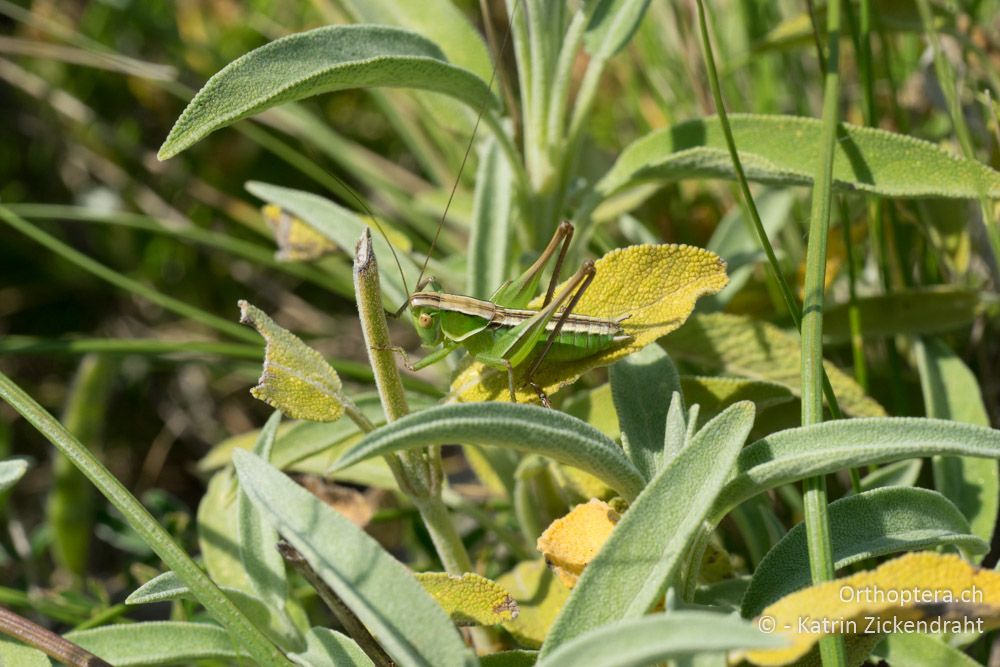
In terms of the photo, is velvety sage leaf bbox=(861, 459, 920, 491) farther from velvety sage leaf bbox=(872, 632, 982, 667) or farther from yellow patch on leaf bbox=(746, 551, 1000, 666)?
yellow patch on leaf bbox=(746, 551, 1000, 666)

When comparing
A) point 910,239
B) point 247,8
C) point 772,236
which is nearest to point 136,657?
point 772,236

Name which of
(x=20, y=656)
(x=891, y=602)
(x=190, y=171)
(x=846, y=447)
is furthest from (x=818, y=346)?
(x=190, y=171)

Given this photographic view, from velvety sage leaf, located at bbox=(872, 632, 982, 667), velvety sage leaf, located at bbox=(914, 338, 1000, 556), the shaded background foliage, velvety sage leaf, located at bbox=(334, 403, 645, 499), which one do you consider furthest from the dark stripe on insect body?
the shaded background foliage

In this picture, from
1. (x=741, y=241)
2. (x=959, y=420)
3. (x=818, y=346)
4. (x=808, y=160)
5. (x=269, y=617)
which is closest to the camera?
(x=818, y=346)

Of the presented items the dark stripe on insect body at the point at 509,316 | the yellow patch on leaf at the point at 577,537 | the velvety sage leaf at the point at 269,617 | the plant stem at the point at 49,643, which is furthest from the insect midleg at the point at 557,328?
the plant stem at the point at 49,643

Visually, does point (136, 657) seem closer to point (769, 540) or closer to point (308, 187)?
point (769, 540)

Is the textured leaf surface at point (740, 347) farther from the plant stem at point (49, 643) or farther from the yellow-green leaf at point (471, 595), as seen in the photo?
the plant stem at point (49, 643)

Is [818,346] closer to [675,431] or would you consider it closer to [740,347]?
[675,431]
